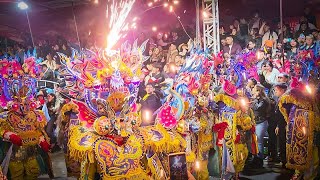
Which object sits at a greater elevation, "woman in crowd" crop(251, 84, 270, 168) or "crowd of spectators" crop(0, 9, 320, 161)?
"crowd of spectators" crop(0, 9, 320, 161)

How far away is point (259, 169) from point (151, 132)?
3.42 m

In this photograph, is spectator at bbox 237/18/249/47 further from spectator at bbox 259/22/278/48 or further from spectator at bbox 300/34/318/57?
spectator at bbox 300/34/318/57

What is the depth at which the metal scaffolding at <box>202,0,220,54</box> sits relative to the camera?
816 cm

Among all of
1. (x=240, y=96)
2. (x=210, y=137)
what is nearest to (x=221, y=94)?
(x=240, y=96)

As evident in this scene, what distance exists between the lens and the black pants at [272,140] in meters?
6.76

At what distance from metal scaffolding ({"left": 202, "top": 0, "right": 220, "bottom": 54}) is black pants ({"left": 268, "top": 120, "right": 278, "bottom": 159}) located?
2.33 meters

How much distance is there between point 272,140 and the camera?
6.79 metres

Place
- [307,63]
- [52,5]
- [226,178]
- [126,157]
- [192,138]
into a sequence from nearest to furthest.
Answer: [126,157]
[192,138]
[226,178]
[307,63]
[52,5]

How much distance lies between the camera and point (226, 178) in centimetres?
562

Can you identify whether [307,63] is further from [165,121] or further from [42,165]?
[42,165]

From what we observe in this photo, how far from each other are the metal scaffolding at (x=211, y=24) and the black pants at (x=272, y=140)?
7.63ft

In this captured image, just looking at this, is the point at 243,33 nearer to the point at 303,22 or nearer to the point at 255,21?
the point at 255,21

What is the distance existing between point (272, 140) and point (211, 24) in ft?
10.6

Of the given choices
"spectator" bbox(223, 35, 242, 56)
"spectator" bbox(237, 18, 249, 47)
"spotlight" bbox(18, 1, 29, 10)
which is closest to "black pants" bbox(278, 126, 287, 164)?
"spectator" bbox(223, 35, 242, 56)
